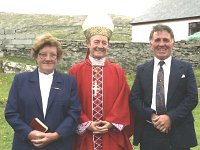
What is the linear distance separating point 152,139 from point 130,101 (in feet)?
1.40

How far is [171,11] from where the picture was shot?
28469 mm

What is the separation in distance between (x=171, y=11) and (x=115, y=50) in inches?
491

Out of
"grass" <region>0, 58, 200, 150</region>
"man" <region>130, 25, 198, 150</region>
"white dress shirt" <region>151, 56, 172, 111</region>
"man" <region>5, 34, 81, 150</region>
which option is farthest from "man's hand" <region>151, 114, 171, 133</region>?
"grass" <region>0, 58, 200, 150</region>

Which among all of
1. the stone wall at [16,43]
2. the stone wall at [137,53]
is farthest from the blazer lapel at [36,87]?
the stone wall at [137,53]

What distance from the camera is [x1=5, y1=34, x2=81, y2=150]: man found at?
3754 millimetres

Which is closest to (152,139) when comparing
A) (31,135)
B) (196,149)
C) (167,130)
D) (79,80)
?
(167,130)

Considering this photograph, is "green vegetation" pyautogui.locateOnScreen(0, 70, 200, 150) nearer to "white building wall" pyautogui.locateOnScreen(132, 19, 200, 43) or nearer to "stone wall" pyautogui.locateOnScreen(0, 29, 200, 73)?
"stone wall" pyautogui.locateOnScreen(0, 29, 200, 73)

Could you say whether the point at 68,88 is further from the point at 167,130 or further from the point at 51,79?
the point at 167,130

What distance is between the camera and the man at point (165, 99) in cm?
394

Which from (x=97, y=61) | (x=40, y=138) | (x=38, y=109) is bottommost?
(x=40, y=138)

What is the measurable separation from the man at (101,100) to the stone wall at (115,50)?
40.6 ft

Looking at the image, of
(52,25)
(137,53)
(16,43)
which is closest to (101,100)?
(16,43)

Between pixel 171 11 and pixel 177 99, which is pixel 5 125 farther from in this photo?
pixel 171 11

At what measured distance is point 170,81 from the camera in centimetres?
401
